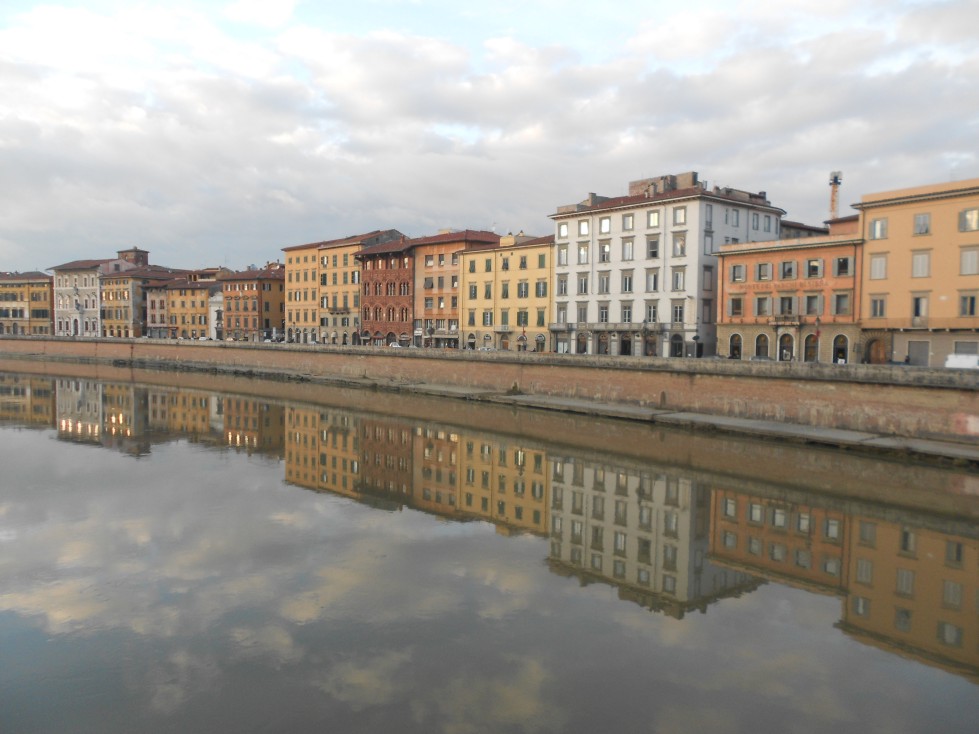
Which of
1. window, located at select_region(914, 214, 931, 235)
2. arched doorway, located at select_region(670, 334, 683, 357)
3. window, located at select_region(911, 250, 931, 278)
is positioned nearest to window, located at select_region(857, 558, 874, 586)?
window, located at select_region(911, 250, 931, 278)

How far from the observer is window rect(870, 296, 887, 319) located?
4347 centimetres

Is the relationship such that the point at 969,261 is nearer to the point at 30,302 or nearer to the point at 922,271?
the point at 922,271

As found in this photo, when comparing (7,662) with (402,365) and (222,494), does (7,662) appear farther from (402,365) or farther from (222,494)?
(402,365)

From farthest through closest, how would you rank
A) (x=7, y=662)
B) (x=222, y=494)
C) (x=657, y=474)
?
(x=657, y=474)
(x=222, y=494)
(x=7, y=662)

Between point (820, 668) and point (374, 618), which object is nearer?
point (820, 668)

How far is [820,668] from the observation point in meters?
12.4

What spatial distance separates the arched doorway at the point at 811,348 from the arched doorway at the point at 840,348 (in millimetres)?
1135

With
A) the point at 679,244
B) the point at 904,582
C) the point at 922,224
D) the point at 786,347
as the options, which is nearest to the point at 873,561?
the point at 904,582

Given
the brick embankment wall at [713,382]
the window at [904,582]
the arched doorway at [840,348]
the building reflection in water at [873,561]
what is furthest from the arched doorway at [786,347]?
the window at [904,582]

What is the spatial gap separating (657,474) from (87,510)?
1957cm

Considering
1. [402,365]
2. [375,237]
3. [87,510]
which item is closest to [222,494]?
[87,510]

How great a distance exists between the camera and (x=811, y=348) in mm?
47750

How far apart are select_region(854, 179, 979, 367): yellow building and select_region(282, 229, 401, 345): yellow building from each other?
58378 millimetres

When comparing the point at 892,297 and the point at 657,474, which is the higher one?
the point at 892,297
